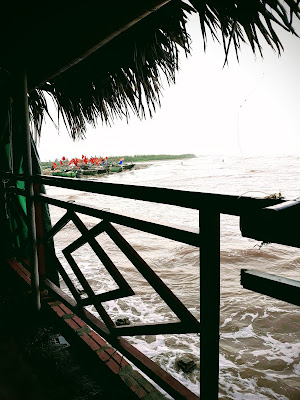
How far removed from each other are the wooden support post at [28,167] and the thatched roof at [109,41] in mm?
179

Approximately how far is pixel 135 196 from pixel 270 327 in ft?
7.56

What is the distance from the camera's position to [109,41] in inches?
86.5

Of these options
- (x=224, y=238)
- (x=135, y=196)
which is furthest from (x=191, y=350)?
(x=224, y=238)

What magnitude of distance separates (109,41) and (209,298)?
206 cm

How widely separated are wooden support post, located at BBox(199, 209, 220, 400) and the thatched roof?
906 mm

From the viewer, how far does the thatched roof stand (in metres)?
1.46

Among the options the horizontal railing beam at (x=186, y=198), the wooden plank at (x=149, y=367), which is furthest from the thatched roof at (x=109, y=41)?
the wooden plank at (x=149, y=367)

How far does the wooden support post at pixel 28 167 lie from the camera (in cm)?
226

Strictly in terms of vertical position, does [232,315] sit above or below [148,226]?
below

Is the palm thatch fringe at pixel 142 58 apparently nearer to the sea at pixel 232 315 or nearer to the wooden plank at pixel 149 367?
the sea at pixel 232 315

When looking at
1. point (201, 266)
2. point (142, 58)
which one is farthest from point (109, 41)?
point (201, 266)

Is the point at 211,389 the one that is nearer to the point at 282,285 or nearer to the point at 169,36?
the point at 282,285

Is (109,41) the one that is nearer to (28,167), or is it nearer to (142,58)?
(142,58)

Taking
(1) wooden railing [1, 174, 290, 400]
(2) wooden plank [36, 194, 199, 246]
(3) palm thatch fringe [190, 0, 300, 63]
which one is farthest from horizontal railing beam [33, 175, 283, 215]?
(3) palm thatch fringe [190, 0, 300, 63]
